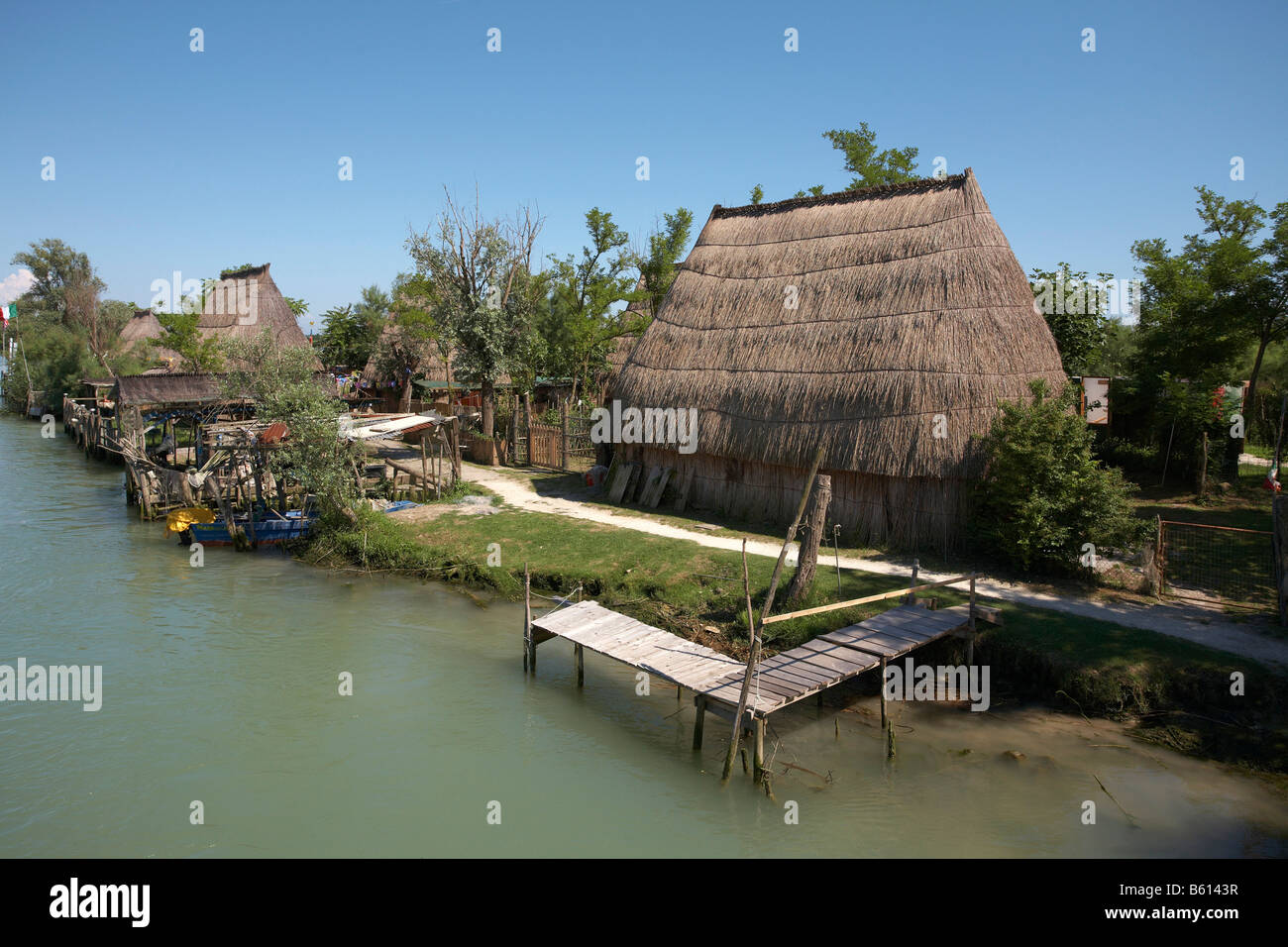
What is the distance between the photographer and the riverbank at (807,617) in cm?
1134

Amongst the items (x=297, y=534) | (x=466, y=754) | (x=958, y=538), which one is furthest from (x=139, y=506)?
(x=958, y=538)

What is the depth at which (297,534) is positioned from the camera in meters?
22.0

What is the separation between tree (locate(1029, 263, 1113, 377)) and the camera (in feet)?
73.7

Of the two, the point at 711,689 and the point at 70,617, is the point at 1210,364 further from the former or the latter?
the point at 70,617

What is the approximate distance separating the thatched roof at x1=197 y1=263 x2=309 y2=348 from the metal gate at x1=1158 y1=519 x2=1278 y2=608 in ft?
138

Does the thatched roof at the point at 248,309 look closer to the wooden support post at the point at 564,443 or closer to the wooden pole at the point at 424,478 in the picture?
the wooden support post at the point at 564,443

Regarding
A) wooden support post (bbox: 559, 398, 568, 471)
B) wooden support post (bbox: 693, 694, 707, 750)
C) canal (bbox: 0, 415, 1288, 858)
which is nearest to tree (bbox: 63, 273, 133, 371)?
A: wooden support post (bbox: 559, 398, 568, 471)

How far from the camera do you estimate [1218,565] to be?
1509 centimetres

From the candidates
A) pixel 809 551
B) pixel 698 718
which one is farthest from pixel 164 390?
pixel 698 718

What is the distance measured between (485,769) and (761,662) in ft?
14.2

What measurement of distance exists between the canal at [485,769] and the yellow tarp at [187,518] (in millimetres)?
6679

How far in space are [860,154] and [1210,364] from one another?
18426mm

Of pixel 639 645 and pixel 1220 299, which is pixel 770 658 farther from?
pixel 1220 299
